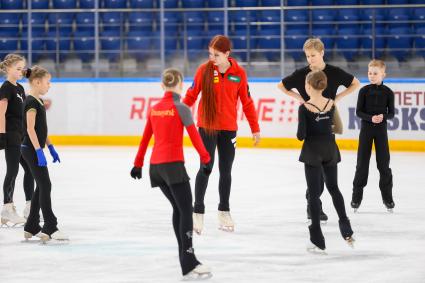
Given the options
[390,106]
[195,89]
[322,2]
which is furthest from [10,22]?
[195,89]

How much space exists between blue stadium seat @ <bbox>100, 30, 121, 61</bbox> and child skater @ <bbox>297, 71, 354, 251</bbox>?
1118cm

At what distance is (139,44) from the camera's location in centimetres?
1723

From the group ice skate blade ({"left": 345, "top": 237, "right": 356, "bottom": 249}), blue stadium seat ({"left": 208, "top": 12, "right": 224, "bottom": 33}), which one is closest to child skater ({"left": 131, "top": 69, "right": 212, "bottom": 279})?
ice skate blade ({"left": 345, "top": 237, "right": 356, "bottom": 249})

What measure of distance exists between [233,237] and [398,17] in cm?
1095

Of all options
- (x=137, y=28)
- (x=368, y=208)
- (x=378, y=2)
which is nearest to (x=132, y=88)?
(x=137, y=28)

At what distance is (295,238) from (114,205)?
2.56 m

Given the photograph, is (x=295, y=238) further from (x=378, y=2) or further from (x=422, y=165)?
(x=378, y=2)

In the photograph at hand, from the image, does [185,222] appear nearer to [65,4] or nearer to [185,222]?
[185,222]

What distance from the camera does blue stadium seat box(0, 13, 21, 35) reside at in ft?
60.5

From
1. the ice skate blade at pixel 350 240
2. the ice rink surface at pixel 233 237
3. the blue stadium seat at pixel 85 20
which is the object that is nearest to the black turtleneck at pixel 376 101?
the ice rink surface at pixel 233 237

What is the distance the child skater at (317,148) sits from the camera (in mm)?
6367

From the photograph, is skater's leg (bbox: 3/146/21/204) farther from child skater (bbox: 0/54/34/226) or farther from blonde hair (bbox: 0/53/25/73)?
blonde hair (bbox: 0/53/25/73)

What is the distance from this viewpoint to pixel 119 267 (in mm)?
5895

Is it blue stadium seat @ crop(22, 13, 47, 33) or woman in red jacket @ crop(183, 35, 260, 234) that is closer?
woman in red jacket @ crop(183, 35, 260, 234)
